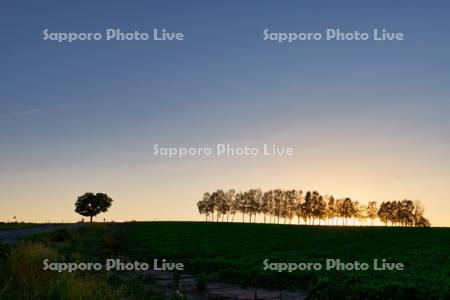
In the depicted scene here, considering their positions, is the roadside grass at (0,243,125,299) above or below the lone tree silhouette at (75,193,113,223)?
below

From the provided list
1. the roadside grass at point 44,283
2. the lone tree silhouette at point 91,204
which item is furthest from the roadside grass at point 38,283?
the lone tree silhouette at point 91,204

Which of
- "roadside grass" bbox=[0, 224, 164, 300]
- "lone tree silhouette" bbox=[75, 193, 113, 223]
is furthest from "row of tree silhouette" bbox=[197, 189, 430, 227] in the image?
"roadside grass" bbox=[0, 224, 164, 300]

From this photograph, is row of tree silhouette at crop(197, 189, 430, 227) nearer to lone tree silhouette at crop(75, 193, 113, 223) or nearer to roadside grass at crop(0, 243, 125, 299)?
lone tree silhouette at crop(75, 193, 113, 223)

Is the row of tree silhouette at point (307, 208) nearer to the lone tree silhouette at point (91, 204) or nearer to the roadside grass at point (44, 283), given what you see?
the lone tree silhouette at point (91, 204)

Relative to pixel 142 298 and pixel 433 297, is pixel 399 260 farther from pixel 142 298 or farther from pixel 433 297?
pixel 142 298

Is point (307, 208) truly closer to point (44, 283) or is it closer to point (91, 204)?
point (91, 204)

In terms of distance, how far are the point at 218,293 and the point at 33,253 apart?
19.8 feet

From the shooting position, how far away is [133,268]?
23.0 m

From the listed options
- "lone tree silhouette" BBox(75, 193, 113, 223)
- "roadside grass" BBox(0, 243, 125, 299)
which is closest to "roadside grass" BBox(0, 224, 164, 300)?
"roadside grass" BBox(0, 243, 125, 299)

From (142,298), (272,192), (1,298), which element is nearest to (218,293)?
(142,298)

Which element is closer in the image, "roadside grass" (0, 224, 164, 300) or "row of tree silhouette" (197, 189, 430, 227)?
"roadside grass" (0, 224, 164, 300)

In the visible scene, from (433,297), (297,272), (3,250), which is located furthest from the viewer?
(297,272)

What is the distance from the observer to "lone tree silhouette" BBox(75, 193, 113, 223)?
125812 mm

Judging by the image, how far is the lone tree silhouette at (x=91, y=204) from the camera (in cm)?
12581
